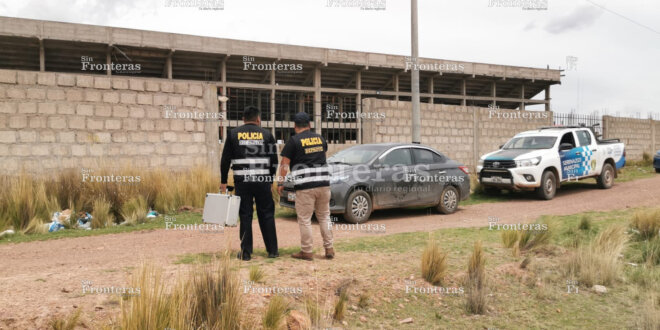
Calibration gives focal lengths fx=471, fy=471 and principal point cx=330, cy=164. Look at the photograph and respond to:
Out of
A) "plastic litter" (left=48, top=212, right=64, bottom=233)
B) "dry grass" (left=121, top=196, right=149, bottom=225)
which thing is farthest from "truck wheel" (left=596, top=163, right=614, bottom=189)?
"plastic litter" (left=48, top=212, right=64, bottom=233)

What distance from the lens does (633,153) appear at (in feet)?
88.1

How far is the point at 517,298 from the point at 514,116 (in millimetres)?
15901

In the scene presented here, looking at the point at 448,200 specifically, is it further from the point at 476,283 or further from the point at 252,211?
the point at 252,211

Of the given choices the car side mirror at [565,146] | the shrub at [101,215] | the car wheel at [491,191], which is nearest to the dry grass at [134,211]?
the shrub at [101,215]

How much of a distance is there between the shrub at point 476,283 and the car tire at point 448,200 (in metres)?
4.92

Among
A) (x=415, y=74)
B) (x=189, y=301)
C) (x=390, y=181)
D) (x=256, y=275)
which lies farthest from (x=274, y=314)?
(x=415, y=74)

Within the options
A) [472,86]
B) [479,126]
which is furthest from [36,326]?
[472,86]

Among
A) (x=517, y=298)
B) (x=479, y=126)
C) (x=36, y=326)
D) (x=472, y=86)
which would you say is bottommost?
(x=517, y=298)

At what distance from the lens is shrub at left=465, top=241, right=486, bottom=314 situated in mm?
5203

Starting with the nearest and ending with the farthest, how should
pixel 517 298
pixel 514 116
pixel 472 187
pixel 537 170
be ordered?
pixel 517 298 < pixel 537 170 < pixel 472 187 < pixel 514 116

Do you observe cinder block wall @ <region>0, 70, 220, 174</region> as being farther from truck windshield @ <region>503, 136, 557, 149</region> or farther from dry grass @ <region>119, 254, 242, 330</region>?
truck windshield @ <region>503, 136, 557, 149</region>

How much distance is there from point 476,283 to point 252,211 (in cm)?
283

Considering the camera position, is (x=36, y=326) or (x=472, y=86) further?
(x=472, y=86)

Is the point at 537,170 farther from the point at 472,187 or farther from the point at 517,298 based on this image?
the point at 517,298
